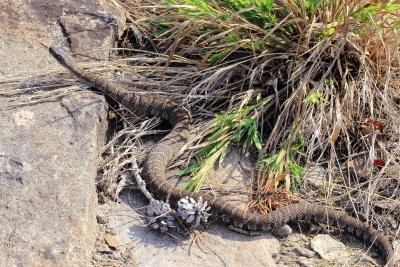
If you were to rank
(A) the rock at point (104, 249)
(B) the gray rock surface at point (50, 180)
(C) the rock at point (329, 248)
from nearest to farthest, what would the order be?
(B) the gray rock surface at point (50, 180) < (A) the rock at point (104, 249) < (C) the rock at point (329, 248)

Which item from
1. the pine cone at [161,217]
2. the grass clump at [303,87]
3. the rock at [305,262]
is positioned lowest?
the rock at [305,262]

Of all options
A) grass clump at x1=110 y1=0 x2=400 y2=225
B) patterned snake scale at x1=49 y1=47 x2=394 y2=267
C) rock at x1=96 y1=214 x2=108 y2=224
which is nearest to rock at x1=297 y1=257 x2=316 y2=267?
patterned snake scale at x1=49 y1=47 x2=394 y2=267

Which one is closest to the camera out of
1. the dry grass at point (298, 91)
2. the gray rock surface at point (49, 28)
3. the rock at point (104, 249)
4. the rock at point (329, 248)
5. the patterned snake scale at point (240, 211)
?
the rock at point (104, 249)

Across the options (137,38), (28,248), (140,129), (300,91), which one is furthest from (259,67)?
(28,248)

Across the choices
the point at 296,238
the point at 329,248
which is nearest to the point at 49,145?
the point at 296,238

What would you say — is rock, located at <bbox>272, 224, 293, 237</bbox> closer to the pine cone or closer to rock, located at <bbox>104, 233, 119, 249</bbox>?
the pine cone

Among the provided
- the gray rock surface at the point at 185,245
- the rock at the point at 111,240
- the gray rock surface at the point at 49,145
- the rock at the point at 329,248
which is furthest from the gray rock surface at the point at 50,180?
the rock at the point at 329,248

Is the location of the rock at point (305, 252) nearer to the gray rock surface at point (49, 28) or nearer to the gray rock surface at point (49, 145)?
the gray rock surface at point (49, 145)

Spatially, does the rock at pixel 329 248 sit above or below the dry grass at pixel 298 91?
below

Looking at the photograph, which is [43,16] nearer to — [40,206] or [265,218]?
[40,206]
